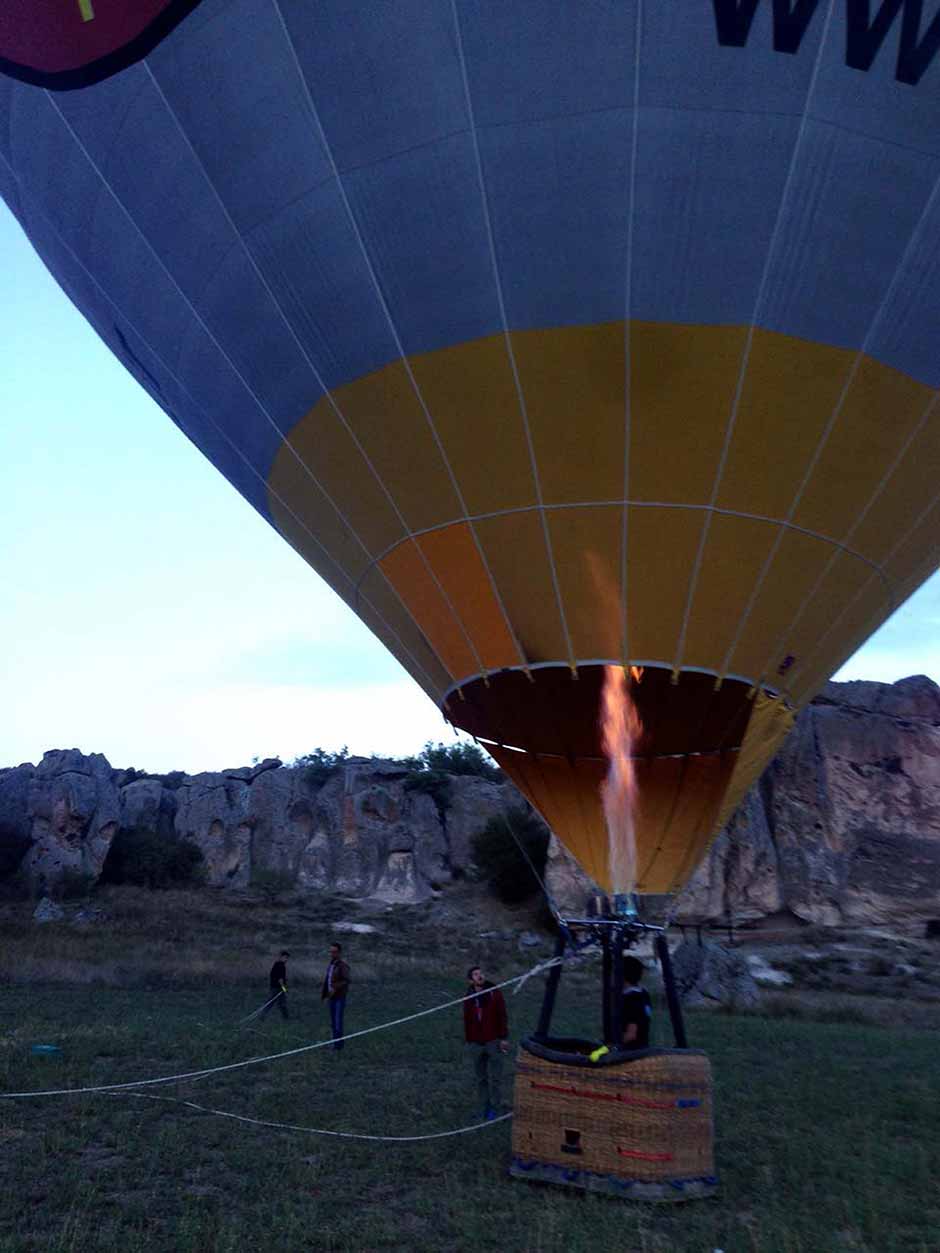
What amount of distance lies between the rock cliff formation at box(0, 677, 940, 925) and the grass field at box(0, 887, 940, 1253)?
1488cm

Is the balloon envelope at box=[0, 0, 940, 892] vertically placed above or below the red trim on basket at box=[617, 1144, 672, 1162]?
above

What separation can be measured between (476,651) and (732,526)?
1.78m

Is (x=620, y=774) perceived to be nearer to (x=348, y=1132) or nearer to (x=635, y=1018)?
(x=635, y=1018)

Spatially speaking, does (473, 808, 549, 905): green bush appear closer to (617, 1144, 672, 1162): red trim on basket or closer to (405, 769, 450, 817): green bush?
(405, 769, 450, 817): green bush

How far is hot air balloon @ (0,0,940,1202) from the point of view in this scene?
18.4ft

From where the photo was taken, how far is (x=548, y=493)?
6051 millimetres

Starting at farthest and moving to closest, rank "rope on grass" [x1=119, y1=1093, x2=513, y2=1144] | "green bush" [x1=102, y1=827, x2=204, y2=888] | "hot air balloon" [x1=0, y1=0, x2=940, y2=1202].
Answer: "green bush" [x1=102, y1=827, x2=204, y2=888], "rope on grass" [x1=119, y1=1093, x2=513, y2=1144], "hot air balloon" [x1=0, y1=0, x2=940, y2=1202]

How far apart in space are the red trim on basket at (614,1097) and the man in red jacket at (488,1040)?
137 centimetres

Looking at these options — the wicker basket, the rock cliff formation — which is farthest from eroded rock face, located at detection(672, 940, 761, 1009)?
the wicker basket

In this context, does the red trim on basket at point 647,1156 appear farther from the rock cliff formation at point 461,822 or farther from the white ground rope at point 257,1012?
the rock cliff formation at point 461,822

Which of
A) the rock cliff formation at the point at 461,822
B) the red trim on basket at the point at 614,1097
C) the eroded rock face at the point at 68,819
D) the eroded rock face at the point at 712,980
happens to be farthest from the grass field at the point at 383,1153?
the eroded rock face at the point at 68,819

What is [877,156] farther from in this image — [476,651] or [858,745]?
[858,745]

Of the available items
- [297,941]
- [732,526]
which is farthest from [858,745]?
[732,526]

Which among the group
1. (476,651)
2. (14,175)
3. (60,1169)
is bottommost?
(60,1169)
